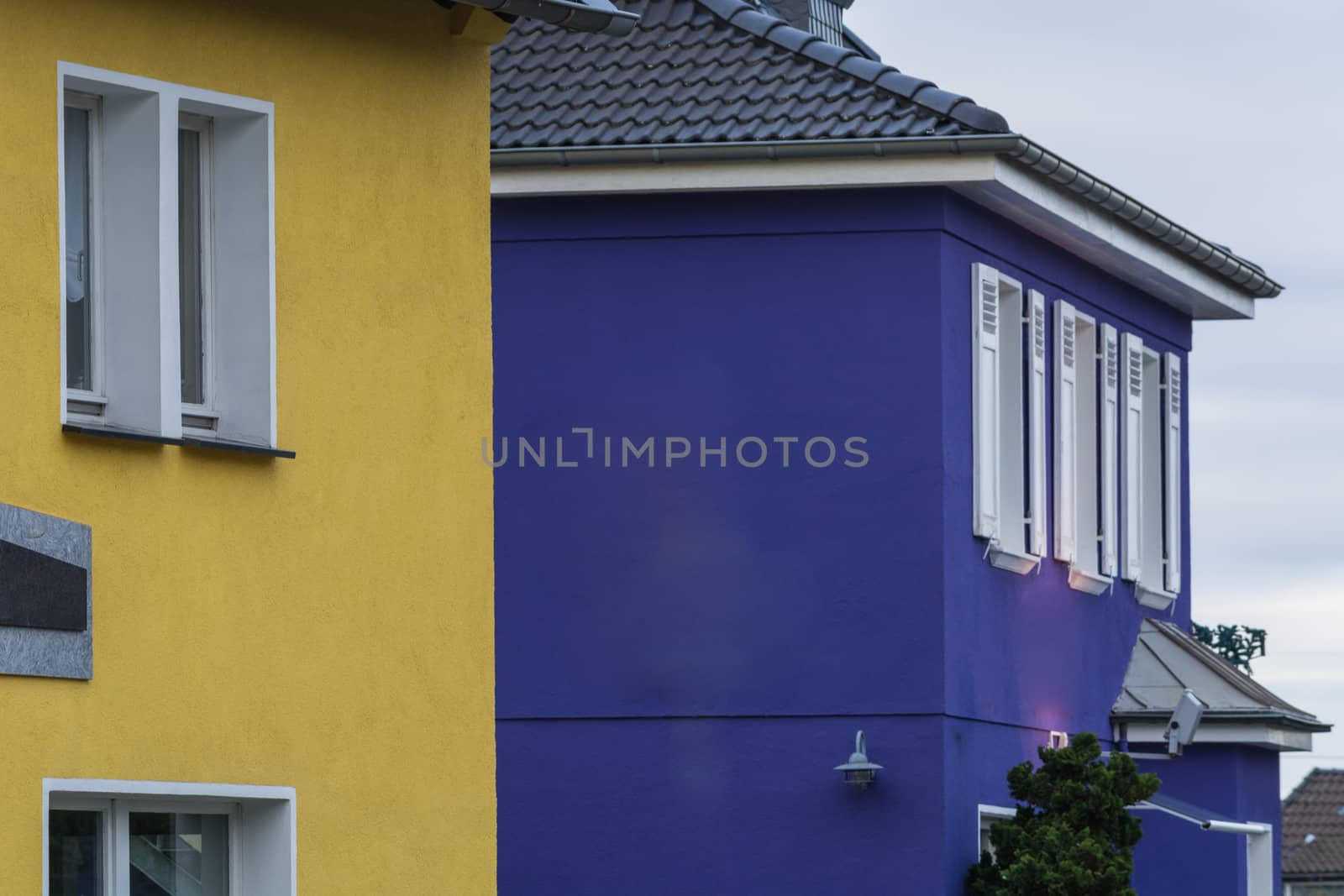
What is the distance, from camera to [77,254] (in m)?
10.0

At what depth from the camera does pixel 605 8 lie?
11180 millimetres

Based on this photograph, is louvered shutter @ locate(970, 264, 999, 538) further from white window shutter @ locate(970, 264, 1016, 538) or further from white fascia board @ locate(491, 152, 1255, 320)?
white fascia board @ locate(491, 152, 1255, 320)

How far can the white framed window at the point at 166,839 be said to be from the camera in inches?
381

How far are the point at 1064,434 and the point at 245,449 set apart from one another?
387 inches

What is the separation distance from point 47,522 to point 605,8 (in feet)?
10.5

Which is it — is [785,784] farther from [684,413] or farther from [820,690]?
[684,413]

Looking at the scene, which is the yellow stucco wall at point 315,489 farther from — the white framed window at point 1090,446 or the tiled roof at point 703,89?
the white framed window at point 1090,446

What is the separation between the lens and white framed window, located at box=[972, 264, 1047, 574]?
57.6 feet

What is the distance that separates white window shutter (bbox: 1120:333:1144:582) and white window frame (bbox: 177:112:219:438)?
1103cm

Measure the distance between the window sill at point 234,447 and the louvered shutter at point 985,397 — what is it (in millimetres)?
7691

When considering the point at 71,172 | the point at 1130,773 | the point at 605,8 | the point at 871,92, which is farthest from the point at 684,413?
the point at 71,172

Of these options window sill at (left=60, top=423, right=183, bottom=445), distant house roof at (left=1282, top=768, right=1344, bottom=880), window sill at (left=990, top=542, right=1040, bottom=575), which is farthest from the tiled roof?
distant house roof at (left=1282, top=768, right=1344, bottom=880)

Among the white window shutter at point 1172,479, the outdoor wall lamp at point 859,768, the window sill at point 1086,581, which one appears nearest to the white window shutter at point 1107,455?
the window sill at point 1086,581

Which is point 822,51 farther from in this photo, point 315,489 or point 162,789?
point 162,789
